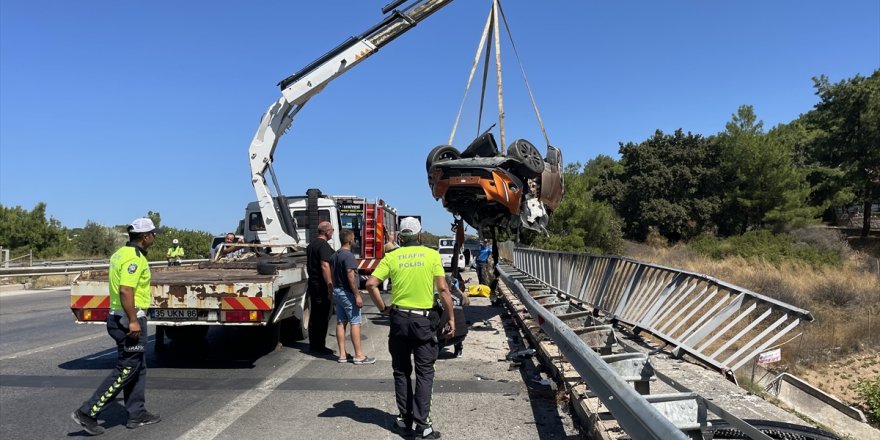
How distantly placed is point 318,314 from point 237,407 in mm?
3016

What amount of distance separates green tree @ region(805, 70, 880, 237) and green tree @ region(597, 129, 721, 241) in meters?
7.91

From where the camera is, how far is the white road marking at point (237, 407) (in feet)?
16.3

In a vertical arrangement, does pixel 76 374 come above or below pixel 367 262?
below

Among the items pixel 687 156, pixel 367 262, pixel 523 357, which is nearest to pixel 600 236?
pixel 687 156

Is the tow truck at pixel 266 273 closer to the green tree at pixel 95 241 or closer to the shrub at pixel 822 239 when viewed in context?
the shrub at pixel 822 239

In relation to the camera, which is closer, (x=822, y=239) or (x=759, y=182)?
(x=822, y=239)

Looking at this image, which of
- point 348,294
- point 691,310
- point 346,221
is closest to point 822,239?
point 346,221

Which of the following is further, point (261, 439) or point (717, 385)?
point (717, 385)

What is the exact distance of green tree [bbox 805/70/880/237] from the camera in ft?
112

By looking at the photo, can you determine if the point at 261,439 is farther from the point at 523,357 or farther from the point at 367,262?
the point at 367,262

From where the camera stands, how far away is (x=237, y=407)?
576 cm

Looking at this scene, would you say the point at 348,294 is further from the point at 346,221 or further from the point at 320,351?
the point at 346,221

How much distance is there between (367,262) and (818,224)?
37.6 metres

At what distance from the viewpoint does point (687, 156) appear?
4659 cm
